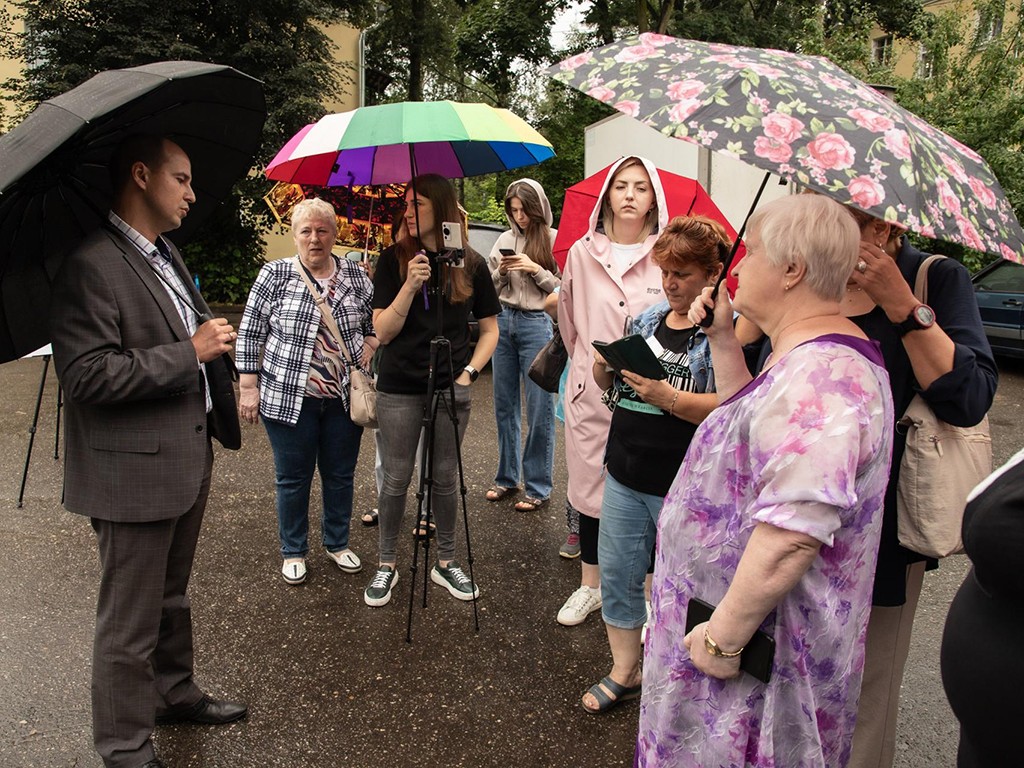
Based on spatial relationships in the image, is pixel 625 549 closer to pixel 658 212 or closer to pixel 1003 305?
pixel 658 212

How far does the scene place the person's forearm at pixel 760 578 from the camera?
1.61 meters

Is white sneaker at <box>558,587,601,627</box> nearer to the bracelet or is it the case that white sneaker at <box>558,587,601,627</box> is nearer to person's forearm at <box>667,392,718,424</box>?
person's forearm at <box>667,392,718,424</box>

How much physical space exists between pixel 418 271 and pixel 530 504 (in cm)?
209

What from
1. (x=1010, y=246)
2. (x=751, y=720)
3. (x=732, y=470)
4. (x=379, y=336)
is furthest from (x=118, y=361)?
(x=1010, y=246)

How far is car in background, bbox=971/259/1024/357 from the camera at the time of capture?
359 inches

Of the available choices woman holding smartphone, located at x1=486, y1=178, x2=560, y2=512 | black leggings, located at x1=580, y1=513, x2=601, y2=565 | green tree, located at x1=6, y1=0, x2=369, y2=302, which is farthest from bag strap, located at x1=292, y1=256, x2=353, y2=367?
green tree, located at x1=6, y1=0, x2=369, y2=302

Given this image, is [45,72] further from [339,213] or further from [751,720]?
[751,720]

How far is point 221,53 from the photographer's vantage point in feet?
38.2

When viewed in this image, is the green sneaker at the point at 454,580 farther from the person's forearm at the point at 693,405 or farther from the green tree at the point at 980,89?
the green tree at the point at 980,89

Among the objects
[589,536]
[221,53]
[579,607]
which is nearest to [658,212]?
[589,536]

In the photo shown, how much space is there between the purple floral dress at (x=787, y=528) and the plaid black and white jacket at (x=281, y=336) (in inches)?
90.1

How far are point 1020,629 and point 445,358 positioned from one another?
2.59 metres

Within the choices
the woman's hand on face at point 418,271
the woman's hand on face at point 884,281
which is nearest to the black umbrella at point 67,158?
the woman's hand on face at point 418,271

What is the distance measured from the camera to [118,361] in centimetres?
225
